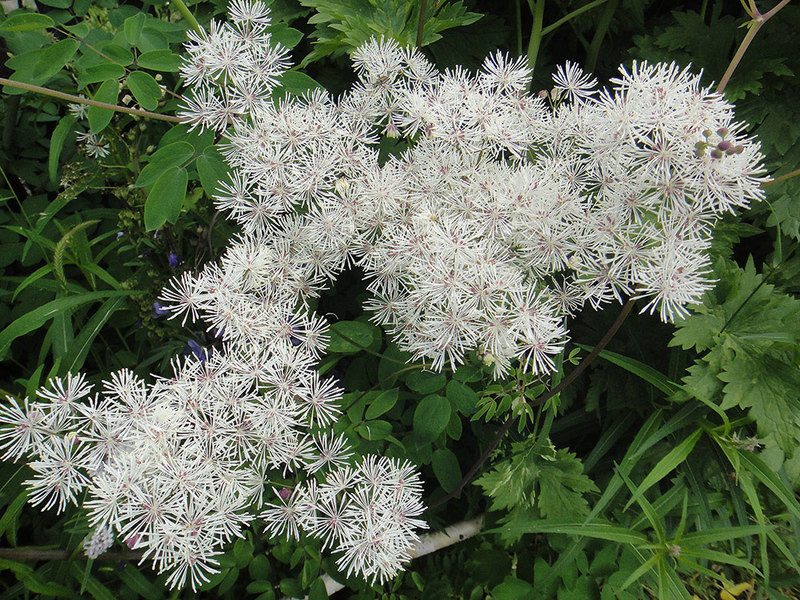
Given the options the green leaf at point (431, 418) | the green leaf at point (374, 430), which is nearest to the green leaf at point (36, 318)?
the green leaf at point (374, 430)

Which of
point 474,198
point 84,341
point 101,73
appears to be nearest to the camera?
point 474,198

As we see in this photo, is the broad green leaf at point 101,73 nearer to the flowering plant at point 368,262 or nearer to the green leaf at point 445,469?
the flowering plant at point 368,262

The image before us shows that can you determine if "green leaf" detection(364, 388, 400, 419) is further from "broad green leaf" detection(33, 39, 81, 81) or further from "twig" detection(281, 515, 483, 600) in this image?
"broad green leaf" detection(33, 39, 81, 81)

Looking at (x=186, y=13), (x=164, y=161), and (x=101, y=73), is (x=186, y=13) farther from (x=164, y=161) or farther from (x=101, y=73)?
(x=164, y=161)

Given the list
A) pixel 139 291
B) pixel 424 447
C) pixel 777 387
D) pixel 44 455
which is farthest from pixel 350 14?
pixel 777 387

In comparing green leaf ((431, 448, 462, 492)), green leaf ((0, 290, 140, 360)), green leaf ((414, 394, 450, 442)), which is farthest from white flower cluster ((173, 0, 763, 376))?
green leaf ((0, 290, 140, 360))

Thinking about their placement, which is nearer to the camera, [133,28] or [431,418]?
[431,418]

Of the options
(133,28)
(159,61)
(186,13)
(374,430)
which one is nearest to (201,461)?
(374,430)

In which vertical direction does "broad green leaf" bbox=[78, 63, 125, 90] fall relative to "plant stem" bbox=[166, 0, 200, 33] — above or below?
below
